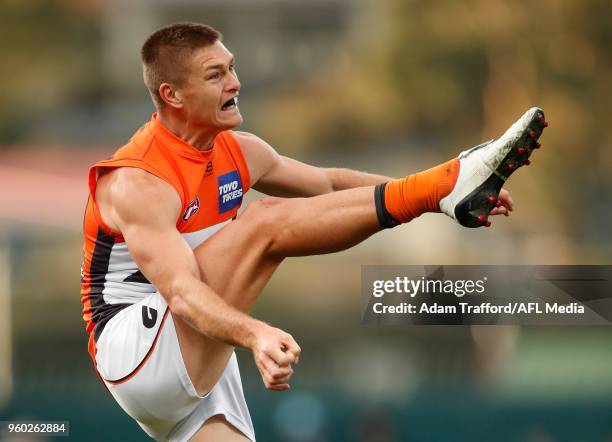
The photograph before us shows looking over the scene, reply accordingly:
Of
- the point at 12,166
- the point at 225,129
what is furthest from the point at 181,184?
the point at 12,166

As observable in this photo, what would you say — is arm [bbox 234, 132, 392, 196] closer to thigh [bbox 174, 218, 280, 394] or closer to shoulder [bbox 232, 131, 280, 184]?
shoulder [bbox 232, 131, 280, 184]

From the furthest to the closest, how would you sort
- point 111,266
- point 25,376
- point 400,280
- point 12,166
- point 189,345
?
point 12,166 → point 25,376 → point 400,280 → point 111,266 → point 189,345

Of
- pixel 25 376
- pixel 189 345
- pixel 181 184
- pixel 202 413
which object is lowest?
pixel 25 376

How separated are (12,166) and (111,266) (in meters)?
6.31

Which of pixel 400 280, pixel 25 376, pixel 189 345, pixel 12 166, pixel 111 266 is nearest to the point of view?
pixel 189 345

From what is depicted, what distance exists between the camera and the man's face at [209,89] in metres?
3.56

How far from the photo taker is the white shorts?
341cm

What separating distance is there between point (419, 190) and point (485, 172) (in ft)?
0.70

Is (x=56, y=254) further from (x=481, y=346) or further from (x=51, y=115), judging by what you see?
(x=481, y=346)

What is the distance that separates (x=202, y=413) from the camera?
3684 mm

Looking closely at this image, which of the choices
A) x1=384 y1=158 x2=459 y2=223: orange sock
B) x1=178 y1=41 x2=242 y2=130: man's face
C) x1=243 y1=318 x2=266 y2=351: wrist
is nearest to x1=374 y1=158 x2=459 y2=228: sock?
x1=384 y1=158 x2=459 y2=223: orange sock

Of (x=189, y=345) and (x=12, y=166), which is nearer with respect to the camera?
(x=189, y=345)

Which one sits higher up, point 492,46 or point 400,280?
point 492,46

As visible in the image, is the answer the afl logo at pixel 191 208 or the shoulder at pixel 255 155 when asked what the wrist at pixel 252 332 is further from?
the shoulder at pixel 255 155
